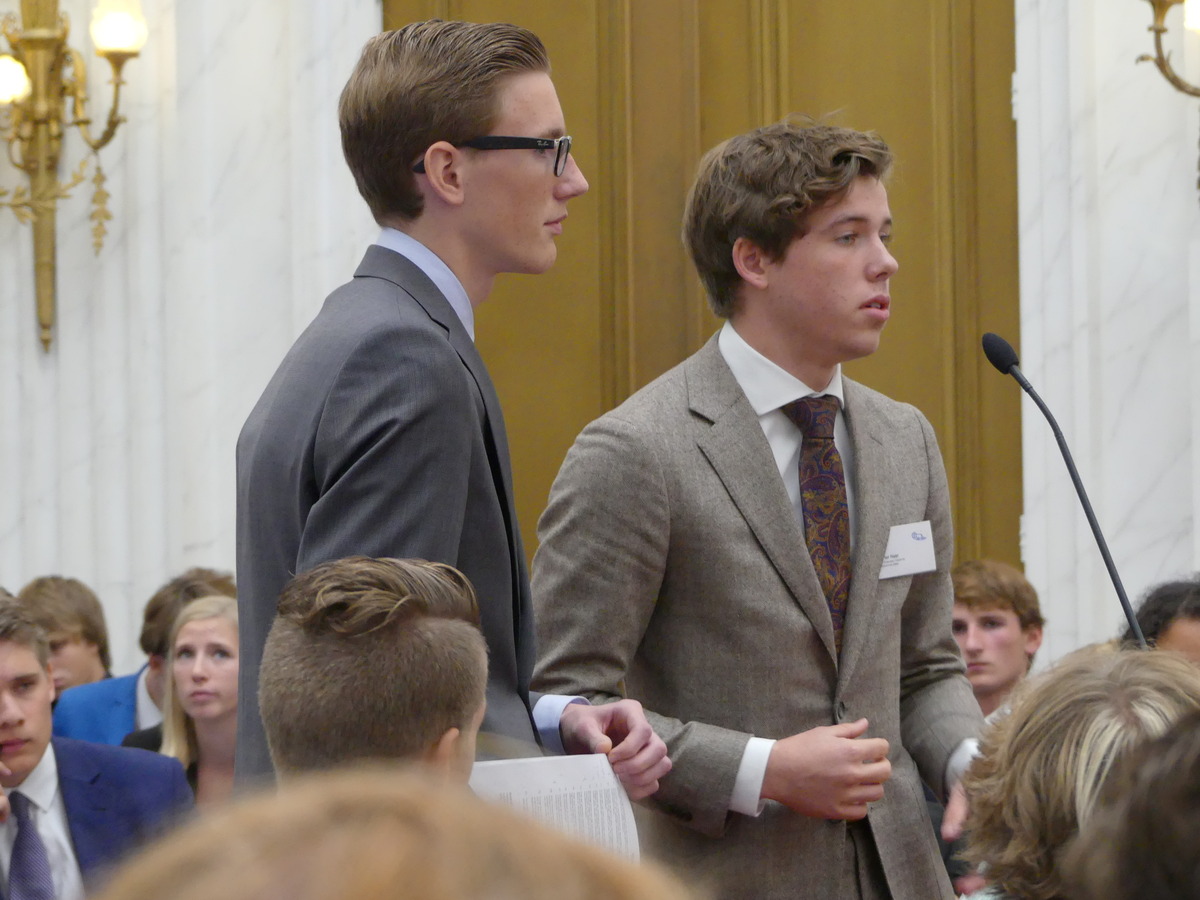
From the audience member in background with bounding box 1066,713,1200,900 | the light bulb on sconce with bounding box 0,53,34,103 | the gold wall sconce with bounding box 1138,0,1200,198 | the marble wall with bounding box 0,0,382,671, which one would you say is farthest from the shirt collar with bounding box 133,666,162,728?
the audience member in background with bounding box 1066,713,1200,900

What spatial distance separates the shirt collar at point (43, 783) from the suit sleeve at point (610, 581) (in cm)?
130

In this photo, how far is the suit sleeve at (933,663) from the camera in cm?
245

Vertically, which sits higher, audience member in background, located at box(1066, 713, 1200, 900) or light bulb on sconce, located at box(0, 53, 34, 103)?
light bulb on sconce, located at box(0, 53, 34, 103)

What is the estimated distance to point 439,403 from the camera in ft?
5.63

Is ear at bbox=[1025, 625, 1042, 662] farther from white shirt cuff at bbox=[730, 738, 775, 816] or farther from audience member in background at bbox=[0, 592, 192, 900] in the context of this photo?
white shirt cuff at bbox=[730, 738, 775, 816]

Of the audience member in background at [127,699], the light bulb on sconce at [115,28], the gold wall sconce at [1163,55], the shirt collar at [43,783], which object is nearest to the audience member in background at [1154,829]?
the shirt collar at [43,783]

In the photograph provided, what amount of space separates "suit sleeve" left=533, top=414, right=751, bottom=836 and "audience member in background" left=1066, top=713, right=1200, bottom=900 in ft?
4.21

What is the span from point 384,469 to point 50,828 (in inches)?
69.2

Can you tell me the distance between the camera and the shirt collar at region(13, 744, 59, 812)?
3113 mm

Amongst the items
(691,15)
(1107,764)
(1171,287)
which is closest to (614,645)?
(1107,764)

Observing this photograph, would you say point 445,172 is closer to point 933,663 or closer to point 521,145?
point 521,145

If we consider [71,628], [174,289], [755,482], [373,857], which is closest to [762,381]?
[755,482]

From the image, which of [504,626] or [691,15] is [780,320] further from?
[691,15]

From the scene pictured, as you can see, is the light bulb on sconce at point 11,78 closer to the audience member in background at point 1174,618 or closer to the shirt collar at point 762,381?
the shirt collar at point 762,381
